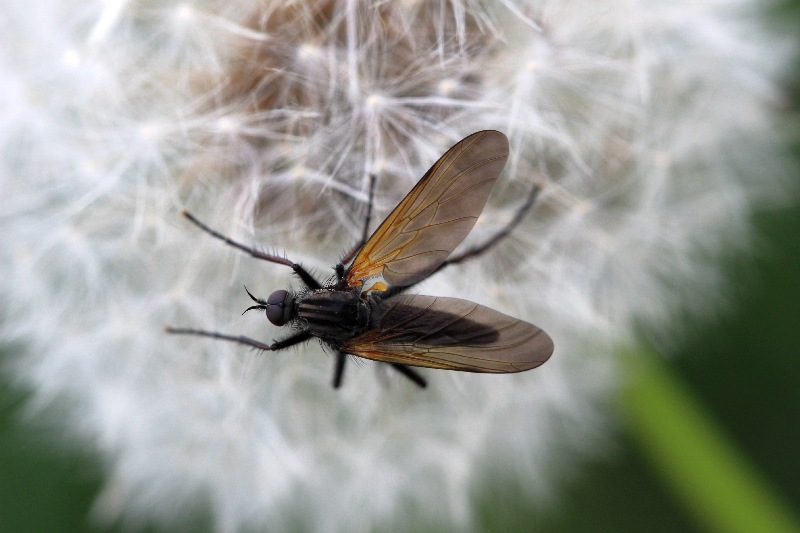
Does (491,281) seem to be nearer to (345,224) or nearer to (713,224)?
(345,224)

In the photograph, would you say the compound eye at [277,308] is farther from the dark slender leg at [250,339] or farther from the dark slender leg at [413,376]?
the dark slender leg at [413,376]

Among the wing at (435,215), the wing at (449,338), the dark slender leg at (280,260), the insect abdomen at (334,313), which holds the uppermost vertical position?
the dark slender leg at (280,260)

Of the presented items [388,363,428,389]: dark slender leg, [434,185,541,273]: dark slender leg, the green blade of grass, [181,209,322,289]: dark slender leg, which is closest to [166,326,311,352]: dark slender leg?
[181,209,322,289]: dark slender leg

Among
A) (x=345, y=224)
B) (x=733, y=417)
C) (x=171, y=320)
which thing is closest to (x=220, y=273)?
(x=171, y=320)

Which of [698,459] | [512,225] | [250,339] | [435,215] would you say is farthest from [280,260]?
[698,459]

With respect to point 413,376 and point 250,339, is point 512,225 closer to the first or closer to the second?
point 413,376

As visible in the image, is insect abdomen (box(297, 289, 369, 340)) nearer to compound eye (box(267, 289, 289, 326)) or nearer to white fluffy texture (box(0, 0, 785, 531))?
compound eye (box(267, 289, 289, 326))

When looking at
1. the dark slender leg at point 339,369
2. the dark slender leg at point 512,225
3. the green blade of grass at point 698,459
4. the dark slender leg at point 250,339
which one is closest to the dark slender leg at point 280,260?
the dark slender leg at point 250,339
